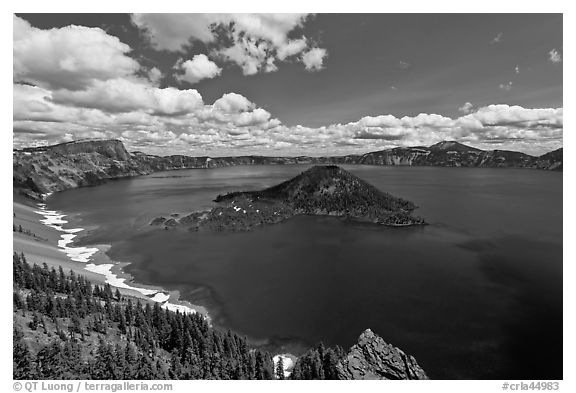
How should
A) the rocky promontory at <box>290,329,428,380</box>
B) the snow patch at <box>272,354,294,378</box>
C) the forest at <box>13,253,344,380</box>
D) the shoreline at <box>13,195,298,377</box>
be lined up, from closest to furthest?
the forest at <box>13,253,344,380</box> < the rocky promontory at <box>290,329,428,380</box> < the snow patch at <box>272,354,294,378</box> < the shoreline at <box>13,195,298,377</box>

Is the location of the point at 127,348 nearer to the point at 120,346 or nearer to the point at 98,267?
the point at 120,346

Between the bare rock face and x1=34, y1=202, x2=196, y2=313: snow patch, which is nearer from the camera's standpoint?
the bare rock face

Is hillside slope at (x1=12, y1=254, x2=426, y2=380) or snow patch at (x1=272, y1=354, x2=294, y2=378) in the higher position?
hillside slope at (x1=12, y1=254, x2=426, y2=380)

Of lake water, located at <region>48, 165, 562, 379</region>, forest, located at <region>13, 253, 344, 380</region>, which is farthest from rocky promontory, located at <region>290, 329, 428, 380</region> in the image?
lake water, located at <region>48, 165, 562, 379</region>

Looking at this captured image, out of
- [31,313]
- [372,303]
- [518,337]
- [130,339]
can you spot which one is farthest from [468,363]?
[31,313]

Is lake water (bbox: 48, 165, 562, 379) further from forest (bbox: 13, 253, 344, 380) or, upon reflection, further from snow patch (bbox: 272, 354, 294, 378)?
forest (bbox: 13, 253, 344, 380)

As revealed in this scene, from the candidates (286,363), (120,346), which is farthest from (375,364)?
(120,346)

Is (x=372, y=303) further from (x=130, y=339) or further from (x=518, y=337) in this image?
(x=130, y=339)
